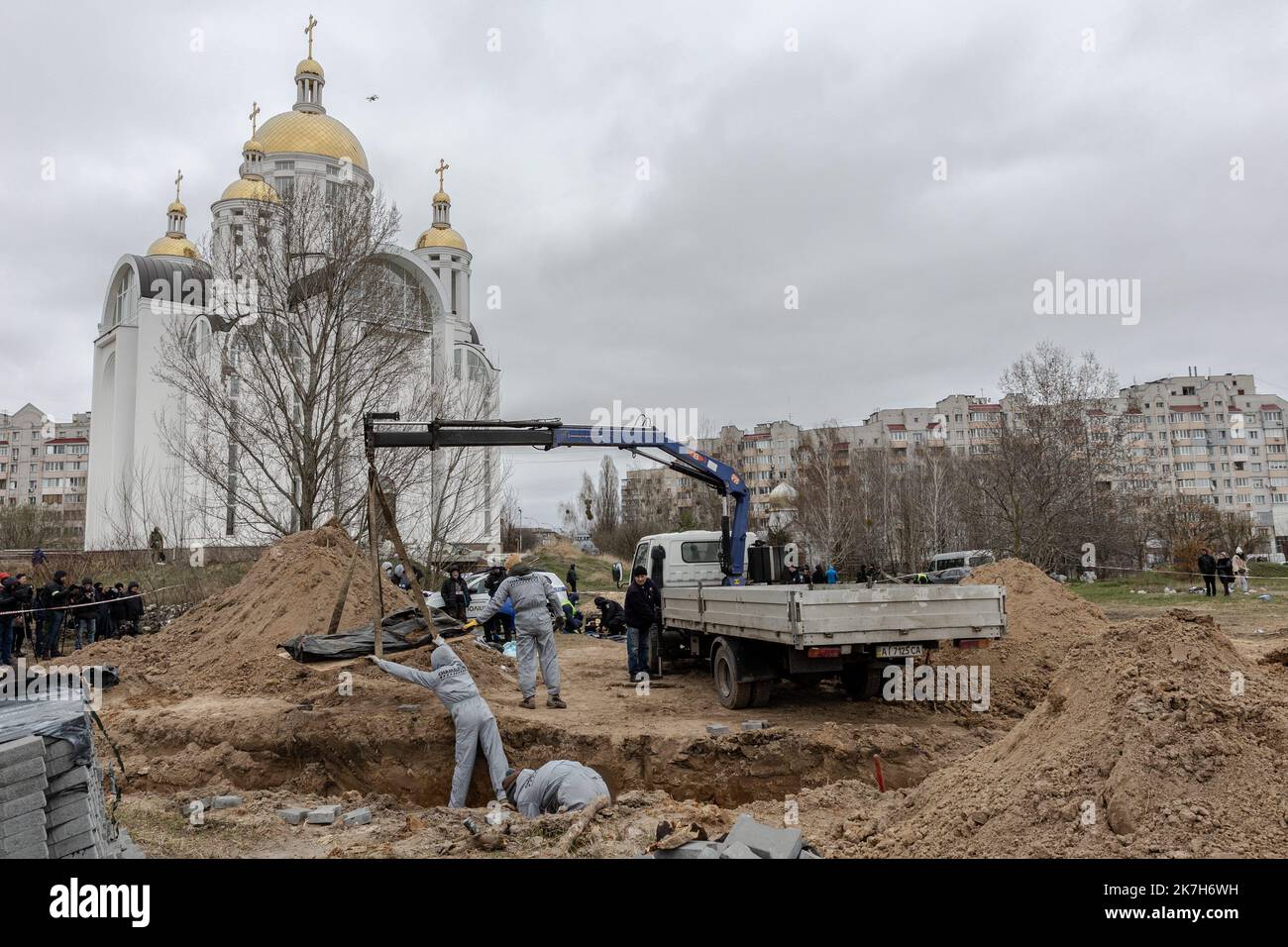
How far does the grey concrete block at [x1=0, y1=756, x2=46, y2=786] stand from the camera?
3.62 meters


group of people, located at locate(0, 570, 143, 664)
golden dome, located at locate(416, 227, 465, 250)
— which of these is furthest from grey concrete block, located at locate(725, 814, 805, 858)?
golden dome, located at locate(416, 227, 465, 250)

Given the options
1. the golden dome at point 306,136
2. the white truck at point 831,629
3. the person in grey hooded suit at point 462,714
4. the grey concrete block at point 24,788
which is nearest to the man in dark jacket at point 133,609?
the person in grey hooded suit at point 462,714

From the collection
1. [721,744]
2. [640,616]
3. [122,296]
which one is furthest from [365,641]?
[122,296]

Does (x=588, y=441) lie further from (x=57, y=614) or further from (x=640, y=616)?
(x=57, y=614)

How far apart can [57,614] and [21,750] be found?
44.7 feet

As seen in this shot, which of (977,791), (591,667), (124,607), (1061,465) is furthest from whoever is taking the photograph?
(1061,465)

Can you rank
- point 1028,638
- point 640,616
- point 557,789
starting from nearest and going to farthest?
point 557,789
point 1028,638
point 640,616

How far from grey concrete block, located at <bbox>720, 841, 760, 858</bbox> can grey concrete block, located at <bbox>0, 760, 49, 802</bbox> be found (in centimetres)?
326

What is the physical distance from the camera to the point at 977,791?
4812mm

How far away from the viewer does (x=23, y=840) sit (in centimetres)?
365

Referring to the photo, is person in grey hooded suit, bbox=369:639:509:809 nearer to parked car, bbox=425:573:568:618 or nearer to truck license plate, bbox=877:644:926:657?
truck license plate, bbox=877:644:926:657
